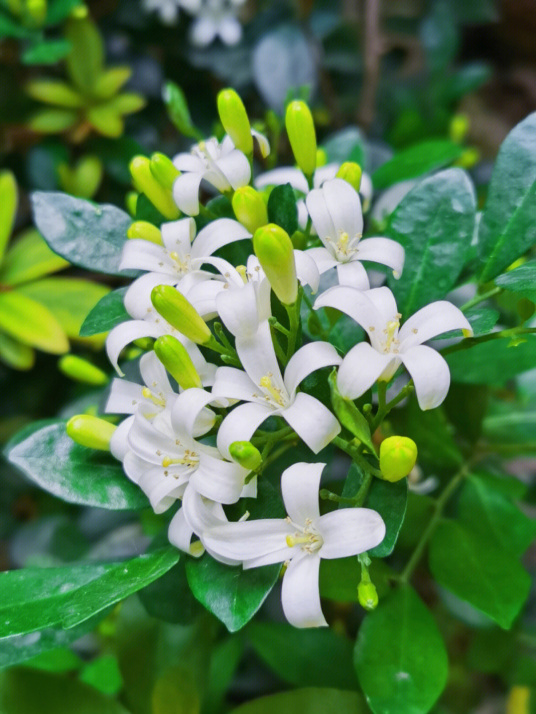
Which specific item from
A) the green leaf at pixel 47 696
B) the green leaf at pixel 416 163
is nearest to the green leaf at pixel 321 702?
the green leaf at pixel 47 696

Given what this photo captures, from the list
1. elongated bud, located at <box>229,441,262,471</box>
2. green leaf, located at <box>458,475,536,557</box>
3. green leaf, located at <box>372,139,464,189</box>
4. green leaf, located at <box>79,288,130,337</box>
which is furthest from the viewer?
green leaf, located at <box>372,139,464,189</box>

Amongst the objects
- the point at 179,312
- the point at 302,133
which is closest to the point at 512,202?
the point at 302,133

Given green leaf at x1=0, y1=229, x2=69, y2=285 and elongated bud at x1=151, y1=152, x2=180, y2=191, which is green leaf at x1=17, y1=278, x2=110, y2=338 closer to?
green leaf at x1=0, y1=229, x2=69, y2=285

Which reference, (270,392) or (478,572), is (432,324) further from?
(478,572)

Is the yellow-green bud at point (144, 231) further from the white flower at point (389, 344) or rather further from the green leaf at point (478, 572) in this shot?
the green leaf at point (478, 572)

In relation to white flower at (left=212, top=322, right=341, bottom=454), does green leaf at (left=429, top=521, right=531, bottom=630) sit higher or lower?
lower

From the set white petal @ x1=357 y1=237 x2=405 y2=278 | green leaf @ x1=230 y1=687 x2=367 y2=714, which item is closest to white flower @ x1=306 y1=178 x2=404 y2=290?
white petal @ x1=357 y1=237 x2=405 y2=278
